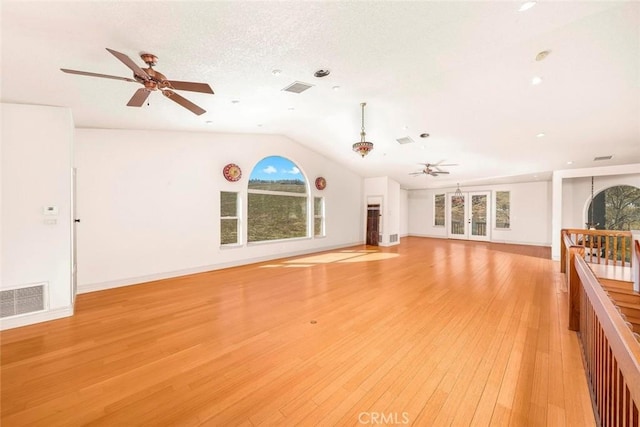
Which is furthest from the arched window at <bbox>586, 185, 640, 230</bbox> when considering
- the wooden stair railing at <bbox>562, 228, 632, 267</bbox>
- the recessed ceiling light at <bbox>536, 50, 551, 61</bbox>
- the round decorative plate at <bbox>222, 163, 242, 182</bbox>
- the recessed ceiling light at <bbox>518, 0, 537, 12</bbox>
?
the round decorative plate at <bbox>222, 163, 242, 182</bbox>

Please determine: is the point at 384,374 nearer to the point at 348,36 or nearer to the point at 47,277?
the point at 348,36

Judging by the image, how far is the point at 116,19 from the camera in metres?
1.93

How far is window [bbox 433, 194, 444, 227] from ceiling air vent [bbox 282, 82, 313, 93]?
10.0m

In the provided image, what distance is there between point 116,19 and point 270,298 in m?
3.57

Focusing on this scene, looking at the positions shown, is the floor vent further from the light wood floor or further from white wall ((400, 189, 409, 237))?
white wall ((400, 189, 409, 237))

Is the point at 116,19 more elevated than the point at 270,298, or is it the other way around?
the point at 116,19

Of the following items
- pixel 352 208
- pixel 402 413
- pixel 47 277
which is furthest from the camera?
pixel 352 208

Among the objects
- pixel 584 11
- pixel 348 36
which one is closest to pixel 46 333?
pixel 348 36

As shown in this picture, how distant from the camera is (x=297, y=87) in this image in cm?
363

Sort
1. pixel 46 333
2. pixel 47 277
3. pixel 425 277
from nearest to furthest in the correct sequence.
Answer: pixel 46 333 → pixel 47 277 → pixel 425 277

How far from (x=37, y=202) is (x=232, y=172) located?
3215mm

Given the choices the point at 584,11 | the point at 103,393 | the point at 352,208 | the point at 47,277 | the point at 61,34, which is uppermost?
the point at 584,11

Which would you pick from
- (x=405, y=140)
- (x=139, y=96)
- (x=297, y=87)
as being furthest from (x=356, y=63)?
(x=405, y=140)

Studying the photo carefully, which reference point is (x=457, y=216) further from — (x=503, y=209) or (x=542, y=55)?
(x=542, y=55)
